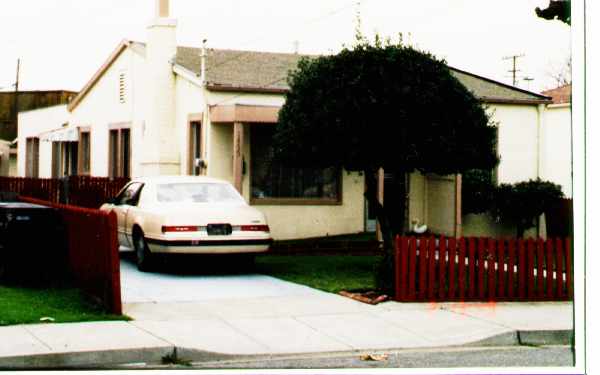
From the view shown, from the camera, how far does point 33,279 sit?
42.8 feet

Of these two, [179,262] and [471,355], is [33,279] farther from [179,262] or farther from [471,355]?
[471,355]

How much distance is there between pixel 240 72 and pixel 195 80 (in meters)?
1.24

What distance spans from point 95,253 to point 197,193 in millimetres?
3738

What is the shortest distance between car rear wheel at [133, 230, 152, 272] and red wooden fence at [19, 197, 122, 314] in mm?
1697

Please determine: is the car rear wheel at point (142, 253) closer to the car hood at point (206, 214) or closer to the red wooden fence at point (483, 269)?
the car hood at point (206, 214)

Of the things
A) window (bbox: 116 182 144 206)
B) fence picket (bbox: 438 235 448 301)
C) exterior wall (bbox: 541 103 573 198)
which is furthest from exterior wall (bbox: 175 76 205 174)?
fence picket (bbox: 438 235 448 301)

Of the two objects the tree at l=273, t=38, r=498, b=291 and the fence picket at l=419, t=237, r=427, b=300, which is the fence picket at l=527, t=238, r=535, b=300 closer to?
the fence picket at l=419, t=237, r=427, b=300

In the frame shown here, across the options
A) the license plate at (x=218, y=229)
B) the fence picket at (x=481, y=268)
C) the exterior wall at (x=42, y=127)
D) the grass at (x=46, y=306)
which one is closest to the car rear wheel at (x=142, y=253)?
the license plate at (x=218, y=229)

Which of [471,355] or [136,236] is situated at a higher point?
[136,236]

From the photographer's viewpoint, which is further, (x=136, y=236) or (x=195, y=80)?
(x=195, y=80)

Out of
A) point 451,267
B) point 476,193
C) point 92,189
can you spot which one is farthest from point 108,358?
point 92,189

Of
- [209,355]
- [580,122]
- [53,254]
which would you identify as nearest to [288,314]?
[209,355]

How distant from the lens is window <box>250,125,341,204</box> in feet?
67.1

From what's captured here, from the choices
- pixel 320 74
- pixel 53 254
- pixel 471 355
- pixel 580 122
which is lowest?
pixel 471 355
